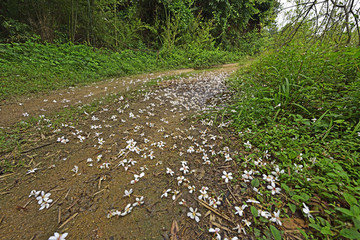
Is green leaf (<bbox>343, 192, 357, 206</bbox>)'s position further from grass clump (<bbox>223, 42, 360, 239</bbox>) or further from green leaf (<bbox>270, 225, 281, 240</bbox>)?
green leaf (<bbox>270, 225, 281, 240</bbox>)

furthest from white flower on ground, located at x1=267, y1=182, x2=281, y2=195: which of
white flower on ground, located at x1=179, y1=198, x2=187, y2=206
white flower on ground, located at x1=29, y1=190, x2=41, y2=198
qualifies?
white flower on ground, located at x1=29, y1=190, x2=41, y2=198

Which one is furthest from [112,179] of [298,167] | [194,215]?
[298,167]

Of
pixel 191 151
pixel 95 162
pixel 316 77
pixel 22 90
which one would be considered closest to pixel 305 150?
pixel 191 151

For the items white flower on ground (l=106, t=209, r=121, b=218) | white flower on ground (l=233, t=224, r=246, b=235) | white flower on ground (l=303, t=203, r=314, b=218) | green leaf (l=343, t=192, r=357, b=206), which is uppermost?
green leaf (l=343, t=192, r=357, b=206)

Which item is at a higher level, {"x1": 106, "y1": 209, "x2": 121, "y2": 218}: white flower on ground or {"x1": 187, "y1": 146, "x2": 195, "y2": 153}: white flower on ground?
{"x1": 187, "y1": 146, "x2": 195, "y2": 153}: white flower on ground

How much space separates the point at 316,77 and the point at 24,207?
445 centimetres

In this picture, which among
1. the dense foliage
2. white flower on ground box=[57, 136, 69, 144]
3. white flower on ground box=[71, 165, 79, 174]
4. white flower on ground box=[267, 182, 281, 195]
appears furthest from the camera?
the dense foliage

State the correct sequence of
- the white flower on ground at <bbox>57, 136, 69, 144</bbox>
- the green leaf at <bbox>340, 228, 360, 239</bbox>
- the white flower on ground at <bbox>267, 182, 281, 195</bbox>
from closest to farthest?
1. the green leaf at <bbox>340, 228, 360, 239</bbox>
2. the white flower on ground at <bbox>267, 182, 281, 195</bbox>
3. the white flower on ground at <bbox>57, 136, 69, 144</bbox>

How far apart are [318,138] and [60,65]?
26.1 feet

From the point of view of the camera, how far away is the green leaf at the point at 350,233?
100 cm

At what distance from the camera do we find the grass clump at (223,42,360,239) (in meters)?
1.23

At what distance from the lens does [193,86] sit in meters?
5.32

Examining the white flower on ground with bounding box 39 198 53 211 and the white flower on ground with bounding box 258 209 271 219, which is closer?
the white flower on ground with bounding box 258 209 271 219

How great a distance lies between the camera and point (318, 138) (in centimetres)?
180
